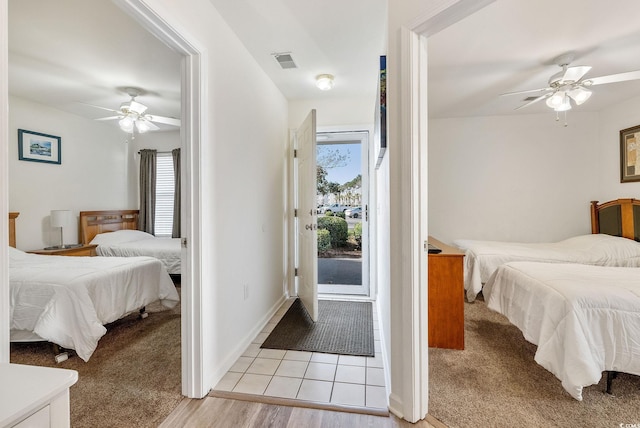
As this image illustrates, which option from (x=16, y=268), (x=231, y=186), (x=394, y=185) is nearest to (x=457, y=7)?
(x=394, y=185)

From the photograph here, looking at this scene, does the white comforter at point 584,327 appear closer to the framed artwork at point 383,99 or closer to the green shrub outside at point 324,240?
the framed artwork at point 383,99

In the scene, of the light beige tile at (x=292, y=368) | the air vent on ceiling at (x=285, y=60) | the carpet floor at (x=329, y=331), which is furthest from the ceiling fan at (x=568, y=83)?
the light beige tile at (x=292, y=368)

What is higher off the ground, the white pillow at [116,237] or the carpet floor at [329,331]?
the white pillow at [116,237]

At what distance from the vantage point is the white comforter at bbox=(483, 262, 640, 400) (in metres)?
1.55

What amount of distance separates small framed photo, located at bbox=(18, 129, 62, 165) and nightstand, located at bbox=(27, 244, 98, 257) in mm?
1089

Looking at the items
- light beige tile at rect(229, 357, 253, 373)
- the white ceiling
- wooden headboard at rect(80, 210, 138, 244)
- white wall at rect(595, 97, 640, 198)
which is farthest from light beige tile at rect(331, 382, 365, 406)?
wooden headboard at rect(80, 210, 138, 244)

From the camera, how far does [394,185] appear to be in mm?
1599

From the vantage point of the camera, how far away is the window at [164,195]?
489 cm

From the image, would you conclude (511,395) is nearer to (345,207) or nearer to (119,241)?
(345,207)

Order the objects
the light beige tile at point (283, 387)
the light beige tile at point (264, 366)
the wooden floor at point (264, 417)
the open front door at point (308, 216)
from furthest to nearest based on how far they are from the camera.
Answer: the open front door at point (308, 216), the light beige tile at point (264, 366), the light beige tile at point (283, 387), the wooden floor at point (264, 417)

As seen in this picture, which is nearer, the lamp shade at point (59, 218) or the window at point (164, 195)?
the lamp shade at point (59, 218)

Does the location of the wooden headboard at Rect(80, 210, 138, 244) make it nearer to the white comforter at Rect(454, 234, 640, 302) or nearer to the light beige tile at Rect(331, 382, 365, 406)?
the light beige tile at Rect(331, 382, 365, 406)

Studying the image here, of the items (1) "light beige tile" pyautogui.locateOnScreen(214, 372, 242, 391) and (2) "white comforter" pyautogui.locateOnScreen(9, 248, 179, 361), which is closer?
(1) "light beige tile" pyautogui.locateOnScreen(214, 372, 242, 391)

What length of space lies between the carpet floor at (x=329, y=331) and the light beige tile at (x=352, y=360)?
1.9 inches
